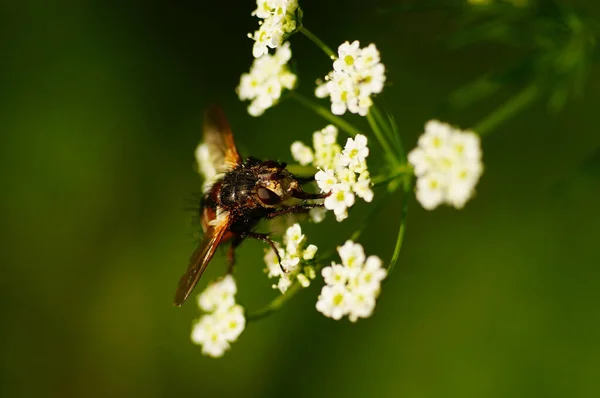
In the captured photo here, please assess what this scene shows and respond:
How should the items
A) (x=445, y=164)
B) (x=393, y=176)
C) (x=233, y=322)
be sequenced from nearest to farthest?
(x=445, y=164) < (x=393, y=176) < (x=233, y=322)

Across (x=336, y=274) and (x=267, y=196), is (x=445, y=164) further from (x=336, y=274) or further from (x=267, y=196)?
(x=267, y=196)

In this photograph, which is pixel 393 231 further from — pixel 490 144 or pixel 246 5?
pixel 246 5

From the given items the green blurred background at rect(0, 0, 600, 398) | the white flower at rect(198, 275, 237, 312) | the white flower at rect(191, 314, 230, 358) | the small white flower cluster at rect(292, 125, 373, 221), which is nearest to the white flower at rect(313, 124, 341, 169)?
the small white flower cluster at rect(292, 125, 373, 221)

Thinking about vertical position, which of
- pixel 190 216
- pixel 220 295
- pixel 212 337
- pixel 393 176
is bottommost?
pixel 212 337

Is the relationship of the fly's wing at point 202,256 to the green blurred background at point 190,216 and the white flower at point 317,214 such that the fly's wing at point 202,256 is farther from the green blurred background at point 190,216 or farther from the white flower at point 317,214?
the green blurred background at point 190,216

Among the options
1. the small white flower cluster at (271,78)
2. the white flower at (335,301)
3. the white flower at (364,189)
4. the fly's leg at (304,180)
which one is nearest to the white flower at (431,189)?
the white flower at (364,189)

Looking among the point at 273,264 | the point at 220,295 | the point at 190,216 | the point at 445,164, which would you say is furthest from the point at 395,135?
the point at 190,216

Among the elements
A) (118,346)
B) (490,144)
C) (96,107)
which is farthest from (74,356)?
(490,144)

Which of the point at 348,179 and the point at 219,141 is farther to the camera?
the point at 219,141
